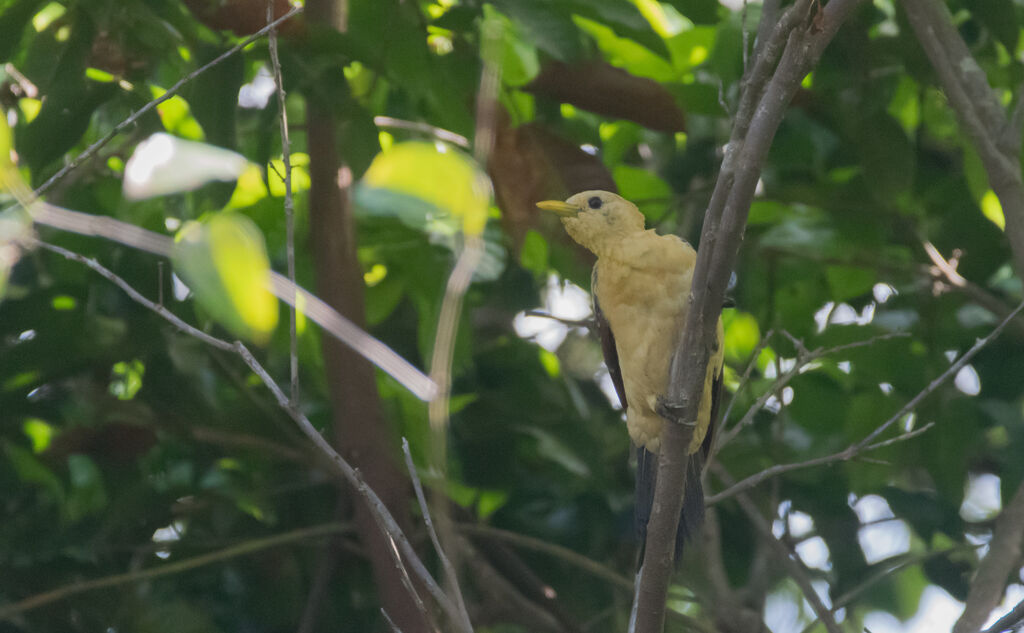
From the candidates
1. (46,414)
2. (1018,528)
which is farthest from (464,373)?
(1018,528)

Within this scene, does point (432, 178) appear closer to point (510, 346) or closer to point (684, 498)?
point (684, 498)

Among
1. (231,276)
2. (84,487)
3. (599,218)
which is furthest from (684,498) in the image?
(84,487)

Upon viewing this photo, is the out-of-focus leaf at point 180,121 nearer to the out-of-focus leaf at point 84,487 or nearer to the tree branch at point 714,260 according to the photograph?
the out-of-focus leaf at point 84,487

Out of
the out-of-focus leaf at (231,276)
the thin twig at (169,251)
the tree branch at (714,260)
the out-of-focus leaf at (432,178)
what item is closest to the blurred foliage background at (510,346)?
the tree branch at (714,260)

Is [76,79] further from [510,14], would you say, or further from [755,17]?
[755,17]

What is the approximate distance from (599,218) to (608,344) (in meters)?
0.39

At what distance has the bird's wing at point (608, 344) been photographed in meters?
3.08

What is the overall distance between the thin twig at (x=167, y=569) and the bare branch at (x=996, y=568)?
1809mm

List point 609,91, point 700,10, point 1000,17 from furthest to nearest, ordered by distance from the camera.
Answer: point 609,91 → point 1000,17 → point 700,10

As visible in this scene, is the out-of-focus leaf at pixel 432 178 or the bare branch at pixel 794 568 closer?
the out-of-focus leaf at pixel 432 178

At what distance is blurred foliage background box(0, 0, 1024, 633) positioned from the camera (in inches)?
127

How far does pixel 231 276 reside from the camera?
992 millimetres

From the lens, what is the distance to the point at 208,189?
2842mm

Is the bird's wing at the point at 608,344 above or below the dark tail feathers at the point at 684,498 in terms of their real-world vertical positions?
above
